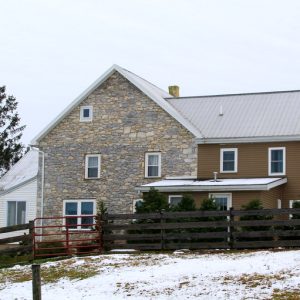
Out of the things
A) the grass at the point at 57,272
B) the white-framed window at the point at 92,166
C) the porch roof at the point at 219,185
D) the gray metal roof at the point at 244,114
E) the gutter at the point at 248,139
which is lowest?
the grass at the point at 57,272

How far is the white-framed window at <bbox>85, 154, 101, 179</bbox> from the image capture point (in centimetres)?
3988

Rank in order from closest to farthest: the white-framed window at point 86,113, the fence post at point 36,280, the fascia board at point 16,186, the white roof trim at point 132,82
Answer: the fence post at point 36,280 < the white roof trim at point 132,82 < the white-framed window at point 86,113 < the fascia board at point 16,186

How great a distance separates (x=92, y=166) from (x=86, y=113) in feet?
9.29

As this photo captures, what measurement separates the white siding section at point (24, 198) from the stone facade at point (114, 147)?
2557 mm

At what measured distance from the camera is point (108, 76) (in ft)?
132

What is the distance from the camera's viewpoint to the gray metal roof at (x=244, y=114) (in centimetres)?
3769

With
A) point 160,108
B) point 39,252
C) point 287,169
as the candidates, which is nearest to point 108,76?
point 160,108

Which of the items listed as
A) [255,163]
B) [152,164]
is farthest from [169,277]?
[152,164]

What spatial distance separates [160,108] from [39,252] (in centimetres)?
1327

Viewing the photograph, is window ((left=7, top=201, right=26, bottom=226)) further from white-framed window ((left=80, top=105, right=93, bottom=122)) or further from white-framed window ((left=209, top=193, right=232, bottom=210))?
white-framed window ((left=209, top=193, right=232, bottom=210))

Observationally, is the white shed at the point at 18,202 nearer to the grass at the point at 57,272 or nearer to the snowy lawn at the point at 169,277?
the grass at the point at 57,272

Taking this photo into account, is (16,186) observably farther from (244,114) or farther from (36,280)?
(36,280)

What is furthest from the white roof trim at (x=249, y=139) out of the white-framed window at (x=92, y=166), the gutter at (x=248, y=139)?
the white-framed window at (x=92, y=166)

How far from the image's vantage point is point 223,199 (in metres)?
35.8
